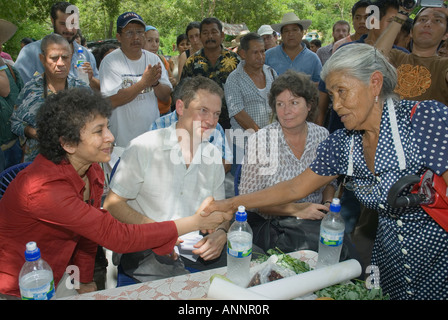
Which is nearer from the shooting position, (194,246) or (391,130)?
(391,130)

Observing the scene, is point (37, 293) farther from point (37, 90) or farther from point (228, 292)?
point (37, 90)

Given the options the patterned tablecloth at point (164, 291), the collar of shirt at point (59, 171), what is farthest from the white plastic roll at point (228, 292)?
the collar of shirt at point (59, 171)

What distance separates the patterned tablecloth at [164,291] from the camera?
5.06 feet

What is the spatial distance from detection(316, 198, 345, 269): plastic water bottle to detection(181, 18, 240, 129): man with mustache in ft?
9.61

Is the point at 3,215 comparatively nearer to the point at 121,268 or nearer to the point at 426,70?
the point at 121,268

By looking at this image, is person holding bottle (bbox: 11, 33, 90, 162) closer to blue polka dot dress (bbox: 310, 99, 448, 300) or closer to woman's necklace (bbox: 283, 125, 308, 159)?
woman's necklace (bbox: 283, 125, 308, 159)

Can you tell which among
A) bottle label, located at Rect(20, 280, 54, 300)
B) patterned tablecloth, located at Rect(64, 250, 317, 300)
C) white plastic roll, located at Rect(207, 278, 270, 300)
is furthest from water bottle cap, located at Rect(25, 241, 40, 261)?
white plastic roll, located at Rect(207, 278, 270, 300)

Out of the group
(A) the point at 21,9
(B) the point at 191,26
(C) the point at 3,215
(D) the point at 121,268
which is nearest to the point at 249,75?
(B) the point at 191,26

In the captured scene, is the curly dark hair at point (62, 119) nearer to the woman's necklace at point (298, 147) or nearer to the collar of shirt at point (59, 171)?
the collar of shirt at point (59, 171)

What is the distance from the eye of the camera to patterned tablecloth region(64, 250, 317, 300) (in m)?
1.54

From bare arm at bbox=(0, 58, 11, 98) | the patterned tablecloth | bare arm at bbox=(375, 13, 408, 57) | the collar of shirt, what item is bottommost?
the patterned tablecloth

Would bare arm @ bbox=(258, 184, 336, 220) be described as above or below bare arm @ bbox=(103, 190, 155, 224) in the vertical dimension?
below

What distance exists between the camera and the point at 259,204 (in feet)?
7.22

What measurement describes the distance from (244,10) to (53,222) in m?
→ 24.1
